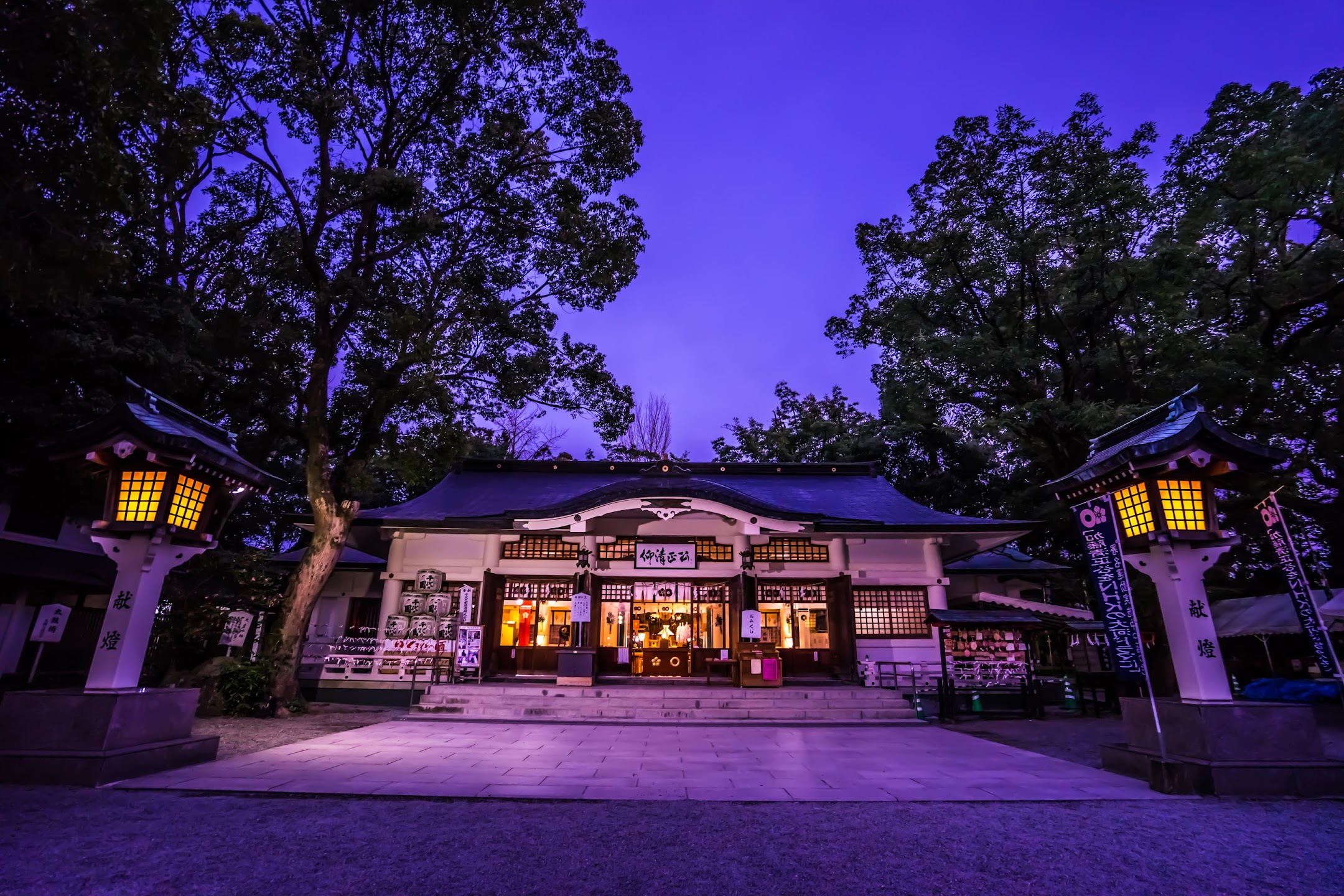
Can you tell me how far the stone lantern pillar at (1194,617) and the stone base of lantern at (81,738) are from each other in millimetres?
11162

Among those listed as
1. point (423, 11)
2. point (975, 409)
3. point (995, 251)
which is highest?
point (423, 11)

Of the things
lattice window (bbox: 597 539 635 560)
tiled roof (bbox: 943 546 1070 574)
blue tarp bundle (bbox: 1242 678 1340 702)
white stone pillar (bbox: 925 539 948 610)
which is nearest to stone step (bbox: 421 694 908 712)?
white stone pillar (bbox: 925 539 948 610)

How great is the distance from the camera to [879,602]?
16469 mm

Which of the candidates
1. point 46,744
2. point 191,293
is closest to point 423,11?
point 191,293

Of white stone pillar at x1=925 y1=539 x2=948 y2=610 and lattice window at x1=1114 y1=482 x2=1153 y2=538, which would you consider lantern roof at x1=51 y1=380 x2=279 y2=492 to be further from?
white stone pillar at x1=925 y1=539 x2=948 y2=610

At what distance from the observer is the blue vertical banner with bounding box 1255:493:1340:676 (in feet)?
23.7

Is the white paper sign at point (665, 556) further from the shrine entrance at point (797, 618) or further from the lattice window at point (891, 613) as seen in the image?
the lattice window at point (891, 613)

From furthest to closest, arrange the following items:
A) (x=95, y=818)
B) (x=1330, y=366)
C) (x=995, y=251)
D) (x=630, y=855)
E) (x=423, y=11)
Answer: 1. (x=995, y=251)
2. (x=1330, y=366)
3. (x=423, y=11)
4. (x=95, y=818)
5. (x=630, y=855)

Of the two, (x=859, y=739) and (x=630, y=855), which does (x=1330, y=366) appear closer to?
(x=859, y=739)

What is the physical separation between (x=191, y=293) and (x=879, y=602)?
60.8ft

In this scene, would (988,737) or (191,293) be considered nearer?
(988,737)

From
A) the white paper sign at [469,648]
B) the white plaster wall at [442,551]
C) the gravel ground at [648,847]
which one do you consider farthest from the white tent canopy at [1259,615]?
the white plaster wall at [442,551]

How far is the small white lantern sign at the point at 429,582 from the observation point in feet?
51.3

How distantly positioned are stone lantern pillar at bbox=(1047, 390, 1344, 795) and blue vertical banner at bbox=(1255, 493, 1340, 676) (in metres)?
1.06
